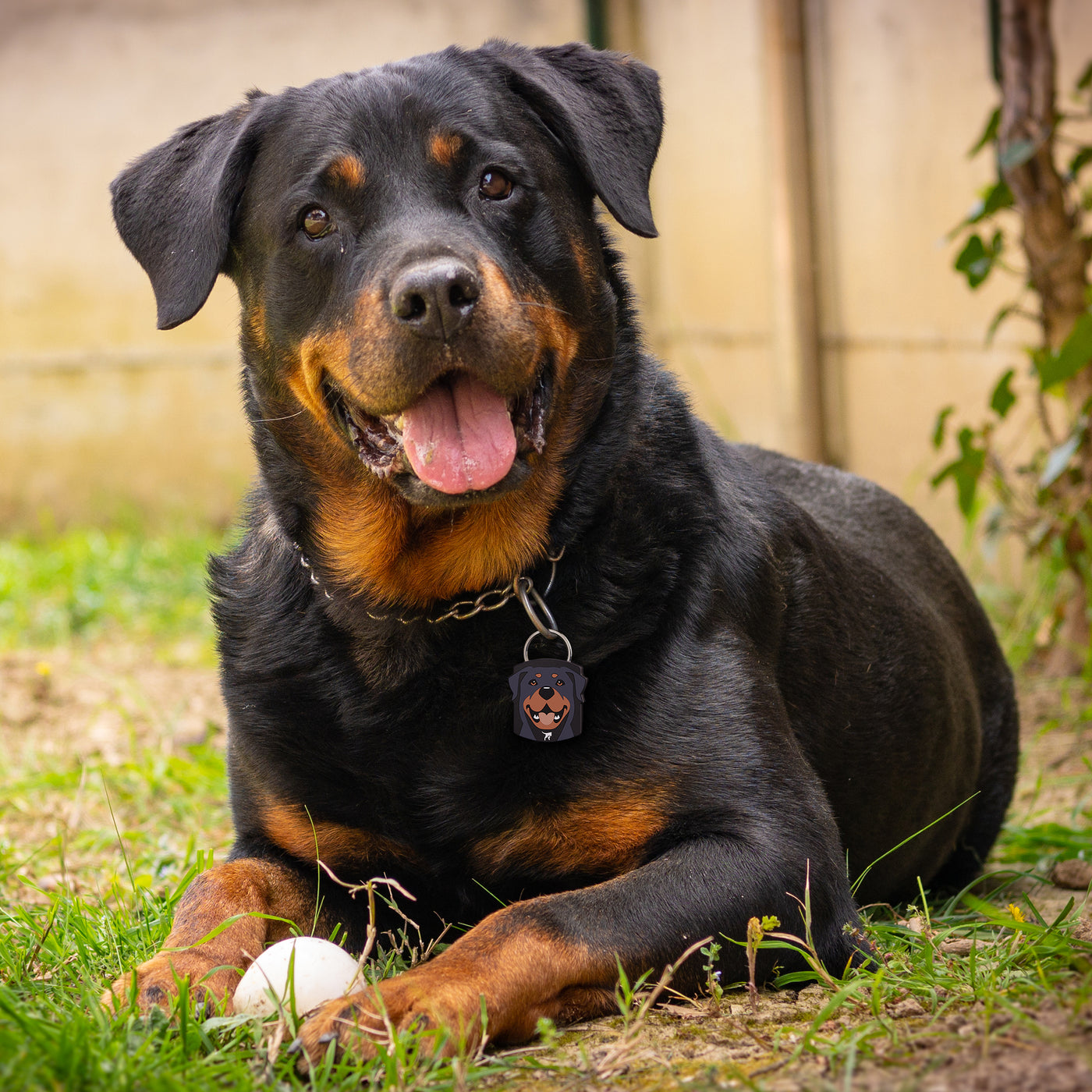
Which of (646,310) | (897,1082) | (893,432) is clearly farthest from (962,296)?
(897,1082)

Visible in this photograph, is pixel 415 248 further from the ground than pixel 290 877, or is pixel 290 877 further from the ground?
pixel 415 248

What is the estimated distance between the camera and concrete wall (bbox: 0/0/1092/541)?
578cm

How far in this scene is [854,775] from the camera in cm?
303

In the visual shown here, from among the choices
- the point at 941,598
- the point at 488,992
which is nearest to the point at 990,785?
the point at 941,598

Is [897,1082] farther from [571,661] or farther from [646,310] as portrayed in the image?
[646,310]

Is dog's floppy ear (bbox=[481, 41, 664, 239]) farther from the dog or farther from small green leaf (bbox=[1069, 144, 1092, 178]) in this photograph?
small green leaf (bbox=[1069, 144, 1092, 178])

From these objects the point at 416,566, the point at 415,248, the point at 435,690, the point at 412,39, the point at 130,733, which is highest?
the point at 412,39

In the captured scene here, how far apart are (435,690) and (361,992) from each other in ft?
2.24

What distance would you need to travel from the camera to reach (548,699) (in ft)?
8.32

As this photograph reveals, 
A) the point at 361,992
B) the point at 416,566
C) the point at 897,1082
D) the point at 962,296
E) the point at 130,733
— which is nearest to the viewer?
the point at 897,1082

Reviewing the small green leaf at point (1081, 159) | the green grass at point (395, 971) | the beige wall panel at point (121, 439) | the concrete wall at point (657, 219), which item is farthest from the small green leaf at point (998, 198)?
the beige wall panel at point (121, 439)

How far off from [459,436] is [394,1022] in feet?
3.50

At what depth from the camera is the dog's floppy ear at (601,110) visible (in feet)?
9.42

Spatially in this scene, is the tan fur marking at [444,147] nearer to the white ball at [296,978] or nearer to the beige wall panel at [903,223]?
the white ball at [296,978]
